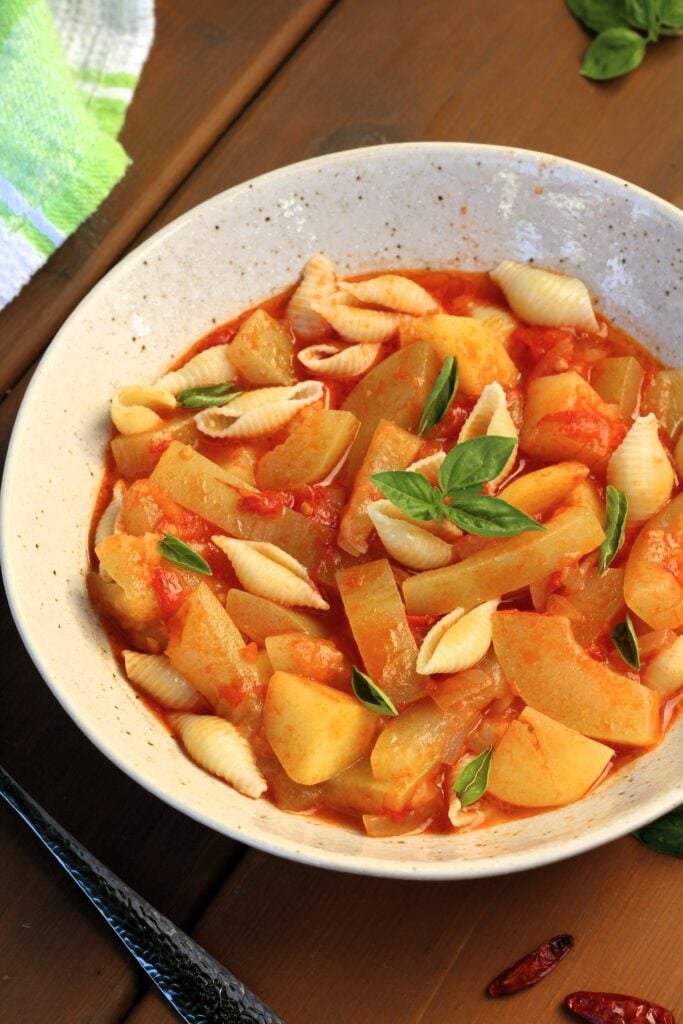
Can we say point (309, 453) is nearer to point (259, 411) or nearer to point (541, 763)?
point (259, 411)

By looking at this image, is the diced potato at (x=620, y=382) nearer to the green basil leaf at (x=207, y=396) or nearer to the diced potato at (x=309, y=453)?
the diced potato at (x=309, y=453)

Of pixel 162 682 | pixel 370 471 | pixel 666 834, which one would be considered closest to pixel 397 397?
pixel 370 471

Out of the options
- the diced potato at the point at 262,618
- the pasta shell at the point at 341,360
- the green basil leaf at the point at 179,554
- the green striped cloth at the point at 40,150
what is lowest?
the diced potato at the point at 262,618

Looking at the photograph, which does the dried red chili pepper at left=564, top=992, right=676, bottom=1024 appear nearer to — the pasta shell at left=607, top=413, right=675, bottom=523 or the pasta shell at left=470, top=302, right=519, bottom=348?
the pasta shell at left=607, top=413, right=675, bottom=523

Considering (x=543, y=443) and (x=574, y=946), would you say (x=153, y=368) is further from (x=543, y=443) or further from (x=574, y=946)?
(x=574, y=946)

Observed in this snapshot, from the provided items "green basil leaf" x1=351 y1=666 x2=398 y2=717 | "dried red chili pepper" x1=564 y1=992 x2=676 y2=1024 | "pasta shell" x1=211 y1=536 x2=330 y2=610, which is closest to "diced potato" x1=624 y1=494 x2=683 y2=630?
"green basil leaf" x1=351 y1=666 x2=398 y2=717

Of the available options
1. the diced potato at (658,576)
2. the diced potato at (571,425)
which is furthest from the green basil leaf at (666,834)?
the diced potato at (571,425)
